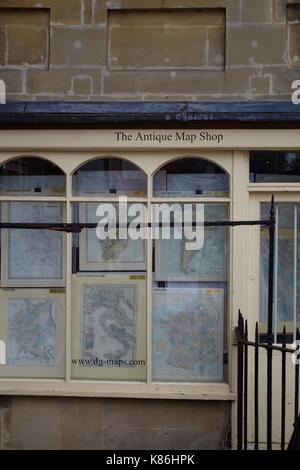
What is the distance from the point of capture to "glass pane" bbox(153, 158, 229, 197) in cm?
721

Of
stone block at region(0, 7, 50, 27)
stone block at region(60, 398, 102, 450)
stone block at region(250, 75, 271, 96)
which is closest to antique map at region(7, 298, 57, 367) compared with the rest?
stone block at region(60, 398, 102, 450)

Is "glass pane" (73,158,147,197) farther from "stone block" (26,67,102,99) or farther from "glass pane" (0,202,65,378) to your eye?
"stone block" (26,67,102,99)

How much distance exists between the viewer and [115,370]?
7.22 m

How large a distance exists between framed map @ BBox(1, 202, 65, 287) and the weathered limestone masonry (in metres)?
1.16

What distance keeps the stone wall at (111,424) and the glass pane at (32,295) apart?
367mm

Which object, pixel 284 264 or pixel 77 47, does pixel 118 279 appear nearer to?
pixel 284 264

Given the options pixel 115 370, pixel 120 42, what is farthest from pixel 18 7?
pixel 115 370

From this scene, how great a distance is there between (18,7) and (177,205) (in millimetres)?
2579

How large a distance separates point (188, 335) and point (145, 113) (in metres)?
2.28

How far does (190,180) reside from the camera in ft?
23.8
